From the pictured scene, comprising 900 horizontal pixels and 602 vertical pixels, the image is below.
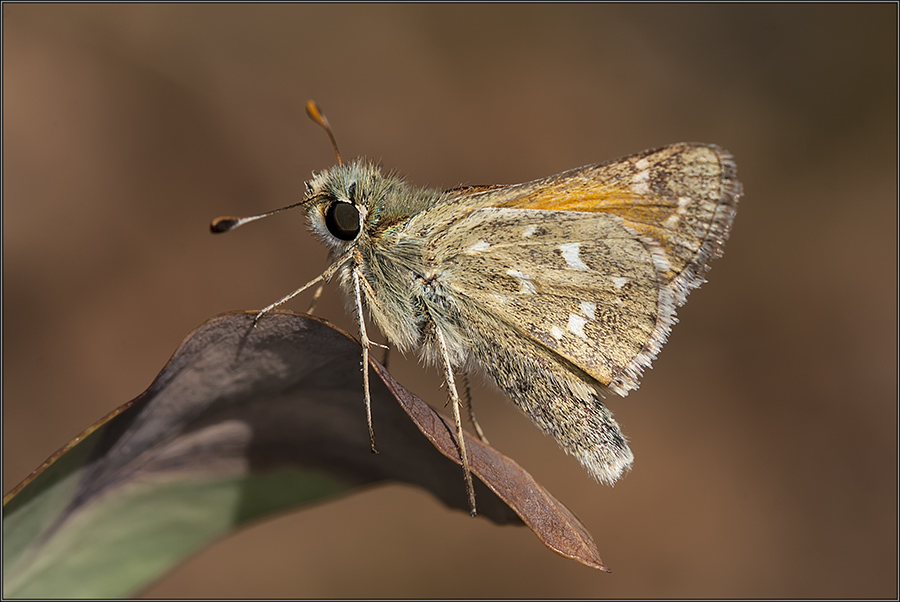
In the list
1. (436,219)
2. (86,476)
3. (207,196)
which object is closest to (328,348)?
(86,476)

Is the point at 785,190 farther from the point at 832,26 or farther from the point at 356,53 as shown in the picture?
the point at 356,53

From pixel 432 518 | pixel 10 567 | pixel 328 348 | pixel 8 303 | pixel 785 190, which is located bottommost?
pixel 432 518

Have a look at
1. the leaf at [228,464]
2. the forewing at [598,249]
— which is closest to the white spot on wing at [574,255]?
the forewing at [598,249]

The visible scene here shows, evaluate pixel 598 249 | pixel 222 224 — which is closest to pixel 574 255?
pixel 598 249

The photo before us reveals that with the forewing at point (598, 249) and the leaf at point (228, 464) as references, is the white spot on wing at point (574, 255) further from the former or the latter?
the leaf at point (228, 464)

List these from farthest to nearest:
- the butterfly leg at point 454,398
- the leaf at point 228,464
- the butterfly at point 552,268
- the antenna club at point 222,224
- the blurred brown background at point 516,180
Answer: the blurred brown background at point 516,180 → the butterfly at point 552,268 → the antenna club at point 222,224 → the butterfly leg at point 454,398 → the leaf at point 228,464

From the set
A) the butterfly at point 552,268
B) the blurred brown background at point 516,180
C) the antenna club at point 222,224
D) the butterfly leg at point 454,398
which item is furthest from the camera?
the blurred brown background at point 516,180
